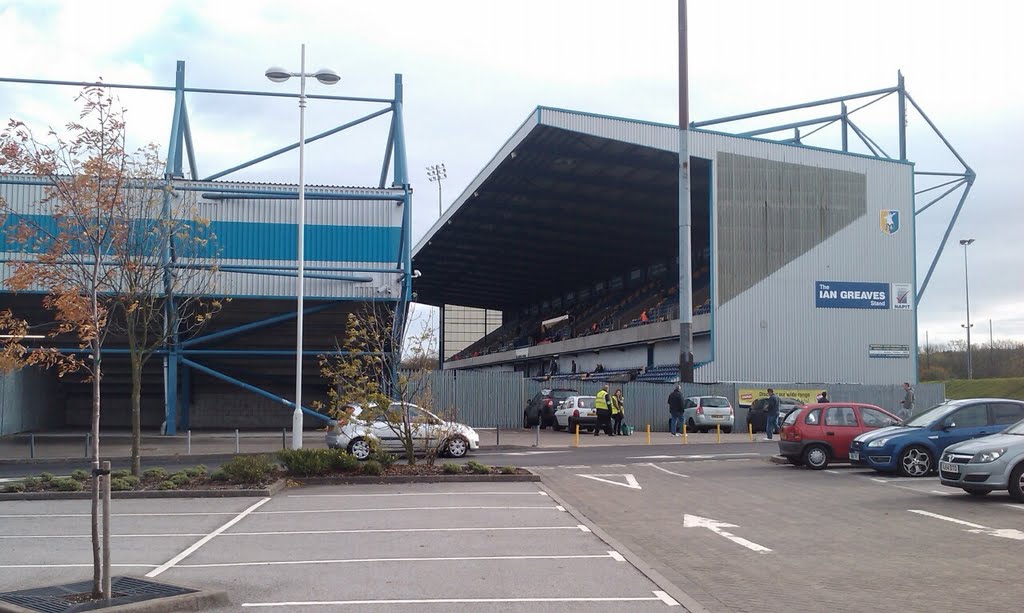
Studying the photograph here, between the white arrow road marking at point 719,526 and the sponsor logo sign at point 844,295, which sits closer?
the white arrow road marking at point 719,526

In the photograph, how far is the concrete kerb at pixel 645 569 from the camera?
26.3 feet

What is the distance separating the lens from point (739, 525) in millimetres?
12688

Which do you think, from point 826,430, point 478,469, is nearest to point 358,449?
point 478,469

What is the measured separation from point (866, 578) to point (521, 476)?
9722 mm

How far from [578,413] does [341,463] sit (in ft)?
56.4

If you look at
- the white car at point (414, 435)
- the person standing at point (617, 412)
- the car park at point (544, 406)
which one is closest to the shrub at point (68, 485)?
the white car at point (414, 435)

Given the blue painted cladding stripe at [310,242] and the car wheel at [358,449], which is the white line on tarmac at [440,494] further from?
the blue painted cladding stripe at [310,242]

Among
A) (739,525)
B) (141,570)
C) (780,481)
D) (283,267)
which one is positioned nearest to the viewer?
(141,570)

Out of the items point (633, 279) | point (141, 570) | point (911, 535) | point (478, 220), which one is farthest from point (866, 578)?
point (633, 279)

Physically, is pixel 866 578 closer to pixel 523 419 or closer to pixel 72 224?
pixel 72 224

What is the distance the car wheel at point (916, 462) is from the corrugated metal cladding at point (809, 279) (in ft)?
75.3

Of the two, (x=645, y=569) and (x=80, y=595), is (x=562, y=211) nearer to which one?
(x=645, y=569)

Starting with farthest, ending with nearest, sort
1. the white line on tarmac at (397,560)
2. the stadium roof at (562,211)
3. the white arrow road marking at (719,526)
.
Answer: the stadium roof at (562,211) → the white arrow road marking at (719,526) → the white line on tarmac at (397,560)

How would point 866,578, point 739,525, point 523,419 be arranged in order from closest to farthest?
point 866,578 < point 739,525 < point 523,419
